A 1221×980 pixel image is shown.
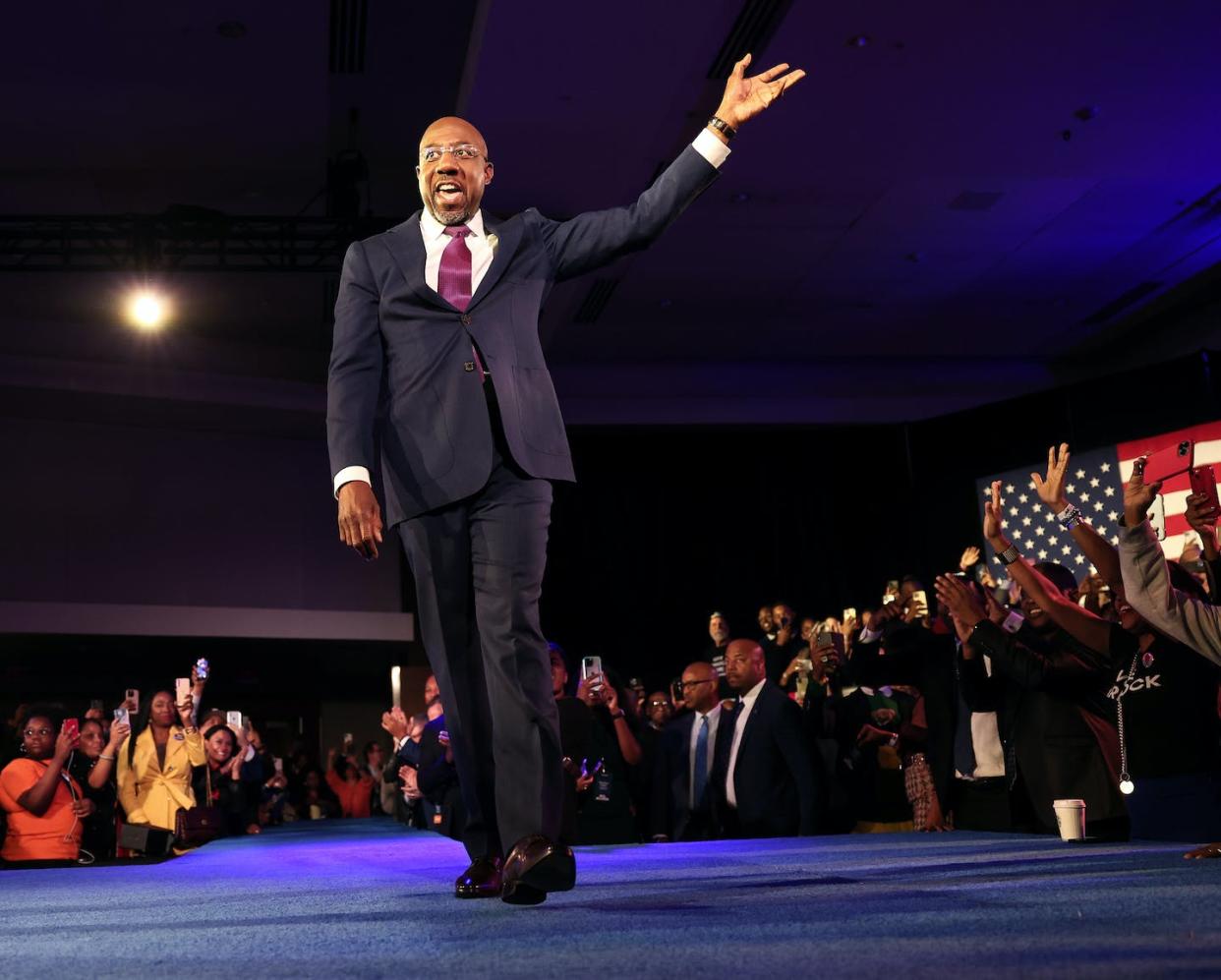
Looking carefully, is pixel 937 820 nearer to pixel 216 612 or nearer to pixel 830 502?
pixel 830 502

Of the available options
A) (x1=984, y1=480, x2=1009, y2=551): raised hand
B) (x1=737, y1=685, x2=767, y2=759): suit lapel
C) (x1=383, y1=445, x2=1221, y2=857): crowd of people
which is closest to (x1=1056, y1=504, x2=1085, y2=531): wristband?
(x1=383, y1=445, x2=1221, y2=857): crowd of people

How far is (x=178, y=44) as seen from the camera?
820cm

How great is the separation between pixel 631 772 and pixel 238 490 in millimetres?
9463

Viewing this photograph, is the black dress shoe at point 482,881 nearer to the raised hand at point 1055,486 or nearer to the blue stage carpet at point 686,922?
the blue stage carpet at point 686,922

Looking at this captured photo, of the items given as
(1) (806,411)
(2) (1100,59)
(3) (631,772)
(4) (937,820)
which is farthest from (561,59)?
(1) (806,411)

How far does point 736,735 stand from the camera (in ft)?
18.9

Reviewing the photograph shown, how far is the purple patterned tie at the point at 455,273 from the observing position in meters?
2.29

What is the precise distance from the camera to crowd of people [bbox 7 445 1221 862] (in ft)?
12.2

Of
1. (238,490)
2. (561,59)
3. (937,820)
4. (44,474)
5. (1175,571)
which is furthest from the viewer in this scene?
(238,490)

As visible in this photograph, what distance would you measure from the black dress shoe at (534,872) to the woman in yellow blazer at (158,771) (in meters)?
6.61

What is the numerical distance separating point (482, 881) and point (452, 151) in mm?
1255

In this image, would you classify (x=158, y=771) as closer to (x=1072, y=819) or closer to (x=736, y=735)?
(x=736, y=735)

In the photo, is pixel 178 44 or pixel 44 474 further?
pixel 44 474

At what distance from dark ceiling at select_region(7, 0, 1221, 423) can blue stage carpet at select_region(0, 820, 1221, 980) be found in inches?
233
